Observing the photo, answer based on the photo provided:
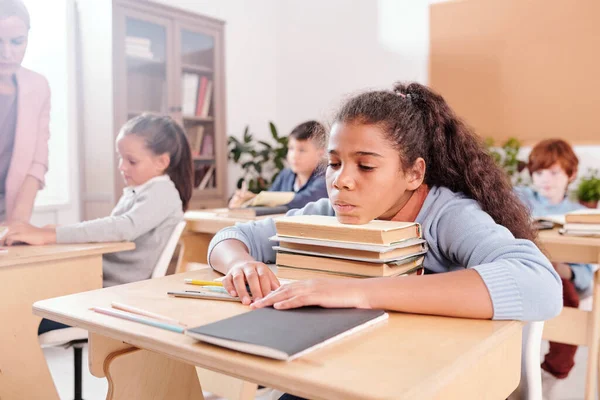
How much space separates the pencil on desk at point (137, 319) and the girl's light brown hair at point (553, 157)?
2.71m

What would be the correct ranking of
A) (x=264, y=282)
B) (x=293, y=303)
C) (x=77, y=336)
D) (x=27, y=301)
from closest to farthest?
1. (x=293, y=303)
2. (x=264, y=282)
3. (x=27, y=301)
4. (x=77, y=336)

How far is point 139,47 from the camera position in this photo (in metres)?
3.62

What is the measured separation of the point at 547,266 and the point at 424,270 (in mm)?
273

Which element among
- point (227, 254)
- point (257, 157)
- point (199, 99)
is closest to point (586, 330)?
point (227, 254)

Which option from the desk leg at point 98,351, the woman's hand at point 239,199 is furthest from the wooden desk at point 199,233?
the desk leg at point 98,351

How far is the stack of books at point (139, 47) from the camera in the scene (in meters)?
3.54

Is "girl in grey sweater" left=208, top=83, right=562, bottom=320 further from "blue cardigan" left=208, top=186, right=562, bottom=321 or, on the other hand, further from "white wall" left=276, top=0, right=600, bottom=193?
"white wall" left=276, top=0, right=600, bottom=193

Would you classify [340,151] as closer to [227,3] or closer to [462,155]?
[462,155]

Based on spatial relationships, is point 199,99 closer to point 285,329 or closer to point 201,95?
point 201,95

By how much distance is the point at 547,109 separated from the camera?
→ 381cm

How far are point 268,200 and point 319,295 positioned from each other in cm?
190

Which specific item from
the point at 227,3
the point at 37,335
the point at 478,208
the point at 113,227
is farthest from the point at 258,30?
the point at 478,208

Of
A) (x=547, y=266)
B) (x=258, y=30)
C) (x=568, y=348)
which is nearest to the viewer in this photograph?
A: (x=547, y=266)

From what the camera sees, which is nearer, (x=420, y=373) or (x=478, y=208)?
(x=420, y=373)
